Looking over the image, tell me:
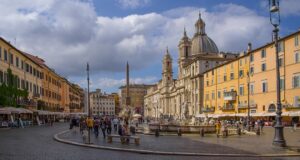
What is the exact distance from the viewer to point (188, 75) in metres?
114

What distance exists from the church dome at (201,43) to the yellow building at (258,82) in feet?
129

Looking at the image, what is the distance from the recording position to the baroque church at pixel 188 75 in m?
103

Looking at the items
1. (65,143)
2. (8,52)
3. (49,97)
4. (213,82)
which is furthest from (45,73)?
(65,143)

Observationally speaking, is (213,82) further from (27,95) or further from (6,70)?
(6,70)

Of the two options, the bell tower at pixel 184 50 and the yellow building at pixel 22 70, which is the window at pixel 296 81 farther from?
the bell tower at pixel 184 50

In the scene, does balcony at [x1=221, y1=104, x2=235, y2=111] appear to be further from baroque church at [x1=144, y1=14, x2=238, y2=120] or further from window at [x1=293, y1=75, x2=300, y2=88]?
window at [x1=293, y1=75, x2=300, y2=88]

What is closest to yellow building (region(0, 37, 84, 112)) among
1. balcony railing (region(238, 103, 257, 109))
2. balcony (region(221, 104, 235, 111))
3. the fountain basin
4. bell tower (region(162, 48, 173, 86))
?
the fountain basin

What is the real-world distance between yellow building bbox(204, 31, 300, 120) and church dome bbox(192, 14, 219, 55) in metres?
39.3

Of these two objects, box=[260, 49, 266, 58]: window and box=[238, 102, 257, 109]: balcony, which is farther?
box=[238, 102, 257, 109]: balcony

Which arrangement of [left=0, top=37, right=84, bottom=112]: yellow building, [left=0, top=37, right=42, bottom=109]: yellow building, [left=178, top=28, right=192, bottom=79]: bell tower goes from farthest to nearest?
[left=178, top=28, right=192, bottom=79]: bell tower < [left=0, top=37, right=84, bottom=112]: yellow building < [left=0, top=37, right=42, bottom=109]: yellow building

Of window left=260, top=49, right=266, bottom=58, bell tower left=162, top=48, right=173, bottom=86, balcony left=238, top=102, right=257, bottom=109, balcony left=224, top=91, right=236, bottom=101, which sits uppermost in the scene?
bell tower left=162, top=48, right=173, bottom=86

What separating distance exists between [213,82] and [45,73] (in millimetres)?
35037

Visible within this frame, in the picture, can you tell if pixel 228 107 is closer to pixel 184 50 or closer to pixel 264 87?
pixel 264 87

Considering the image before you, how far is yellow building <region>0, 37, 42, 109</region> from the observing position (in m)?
50.9
